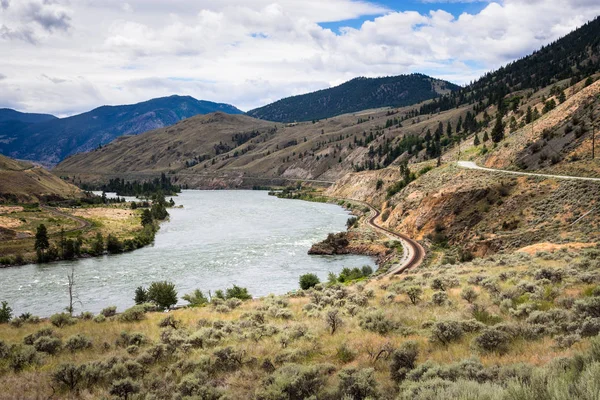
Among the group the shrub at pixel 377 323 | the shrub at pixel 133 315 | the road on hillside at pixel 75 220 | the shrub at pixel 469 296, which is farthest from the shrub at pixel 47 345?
the road on hillside at pixel 75 220

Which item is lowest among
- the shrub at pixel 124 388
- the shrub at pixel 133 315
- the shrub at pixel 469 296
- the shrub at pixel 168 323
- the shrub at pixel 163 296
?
the shrub at pixel 163 296

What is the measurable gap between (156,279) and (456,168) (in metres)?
57.8

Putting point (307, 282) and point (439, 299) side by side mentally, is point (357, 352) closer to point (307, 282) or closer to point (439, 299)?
point (439, 299)

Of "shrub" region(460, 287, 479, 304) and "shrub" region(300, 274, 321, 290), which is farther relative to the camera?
"shrub" region(300, 274, 321, 290)

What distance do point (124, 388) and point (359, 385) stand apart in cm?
681

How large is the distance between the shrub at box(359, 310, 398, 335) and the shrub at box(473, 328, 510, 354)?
156 inches

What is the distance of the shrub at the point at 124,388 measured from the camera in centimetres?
1195

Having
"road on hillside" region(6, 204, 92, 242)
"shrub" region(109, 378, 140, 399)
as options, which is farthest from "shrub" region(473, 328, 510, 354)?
"road on hillside" region(6, 204, 92, 242)

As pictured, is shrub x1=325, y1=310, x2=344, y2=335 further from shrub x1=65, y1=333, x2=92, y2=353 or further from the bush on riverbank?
shrub x1=65, y1=333, x2=92, y2=353

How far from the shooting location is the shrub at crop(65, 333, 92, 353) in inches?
655

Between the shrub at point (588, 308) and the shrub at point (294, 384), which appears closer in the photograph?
the shrub at point (294, 384)

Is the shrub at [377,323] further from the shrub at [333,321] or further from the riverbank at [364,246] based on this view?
the riverbank at [364,246]

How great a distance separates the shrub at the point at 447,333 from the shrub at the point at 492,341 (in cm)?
113

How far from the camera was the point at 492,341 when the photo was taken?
12.6 meters
